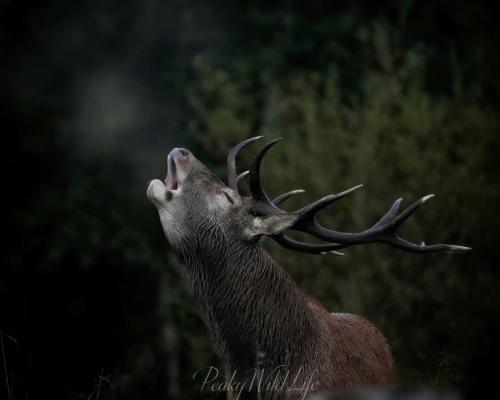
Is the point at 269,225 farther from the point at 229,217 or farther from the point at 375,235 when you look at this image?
the point at 375,235

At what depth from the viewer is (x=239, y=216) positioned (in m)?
5.91

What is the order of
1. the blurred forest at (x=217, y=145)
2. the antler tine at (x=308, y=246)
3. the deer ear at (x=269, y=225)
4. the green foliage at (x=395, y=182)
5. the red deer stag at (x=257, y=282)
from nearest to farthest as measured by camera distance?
the red deer stag at (x=257, y=282)
the deer ear at (x=269, y=225)
the antler tine at (x=308, y=246)
the green foliage at (x=395, y=182)
the blurred forest at (x=217, y=145)

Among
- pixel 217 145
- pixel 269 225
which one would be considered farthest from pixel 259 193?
pixel 217 145

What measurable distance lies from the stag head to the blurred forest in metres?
4.22

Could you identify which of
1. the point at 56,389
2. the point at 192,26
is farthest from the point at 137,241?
the point at 56,389

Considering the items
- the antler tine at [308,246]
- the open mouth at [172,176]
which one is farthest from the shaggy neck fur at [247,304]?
the open mouth at [172,176]

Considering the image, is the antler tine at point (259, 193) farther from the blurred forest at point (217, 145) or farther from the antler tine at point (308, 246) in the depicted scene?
the blurred forest at point (217, 145)

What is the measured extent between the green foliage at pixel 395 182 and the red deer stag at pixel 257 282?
19.1ft

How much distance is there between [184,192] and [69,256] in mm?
10570

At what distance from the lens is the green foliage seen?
12.4 metres

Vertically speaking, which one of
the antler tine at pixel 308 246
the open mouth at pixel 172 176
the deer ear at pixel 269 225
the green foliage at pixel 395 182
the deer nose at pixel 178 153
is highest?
the deer nose at pixel 178 153

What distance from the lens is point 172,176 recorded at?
19.6 ft

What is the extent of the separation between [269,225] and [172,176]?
0.61 m

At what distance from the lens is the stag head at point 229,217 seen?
5797mm
